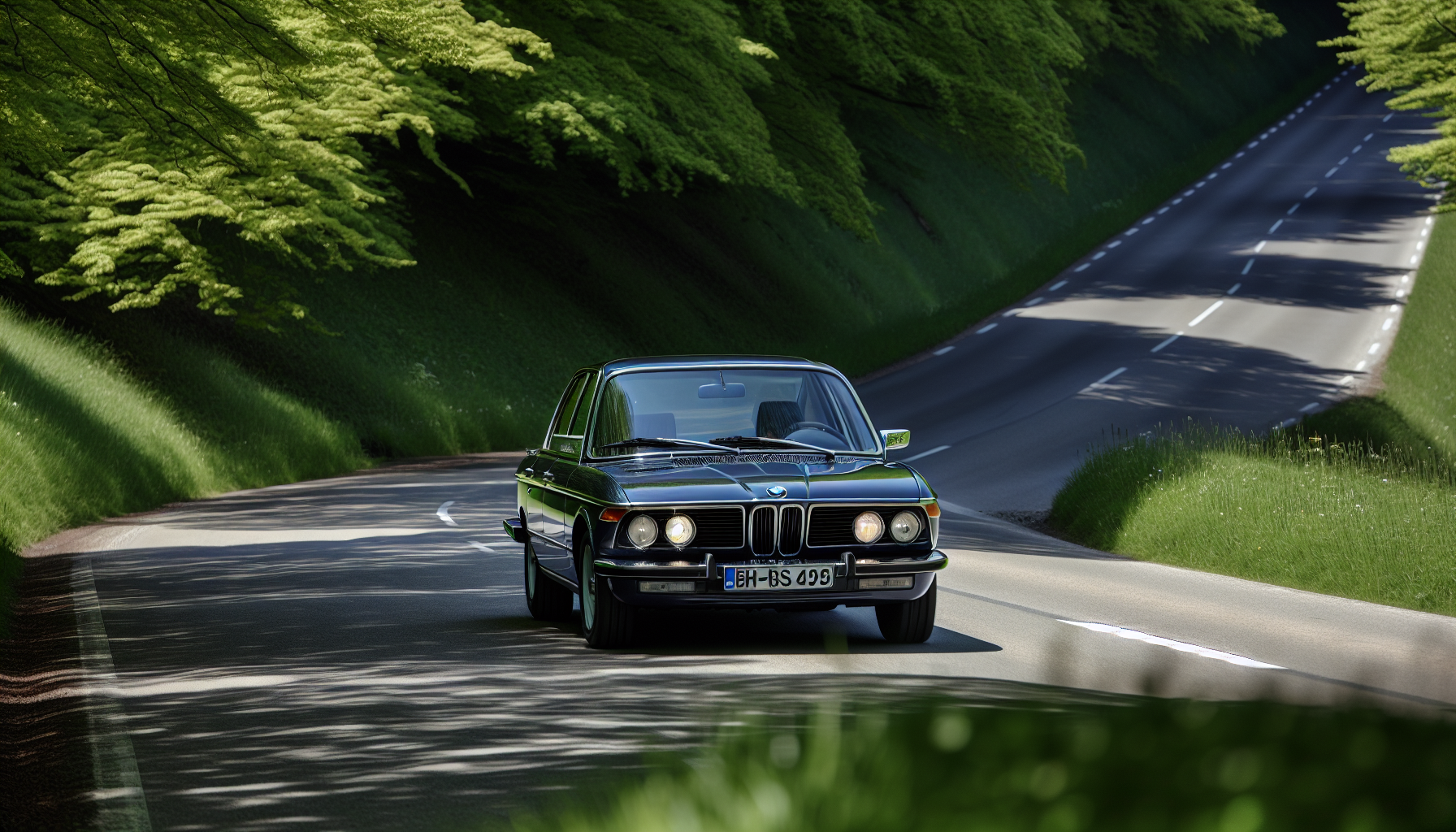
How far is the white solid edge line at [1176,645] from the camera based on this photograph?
920 cm

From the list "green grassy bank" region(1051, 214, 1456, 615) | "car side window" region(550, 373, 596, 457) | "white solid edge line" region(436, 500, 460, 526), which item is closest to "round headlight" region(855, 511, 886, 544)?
"car side window" region(550, 373, 596, 457)

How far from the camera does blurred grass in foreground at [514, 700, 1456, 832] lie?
6.23ft

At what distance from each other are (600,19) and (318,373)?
9.26 meters

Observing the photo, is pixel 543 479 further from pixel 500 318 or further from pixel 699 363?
pixel 500 318

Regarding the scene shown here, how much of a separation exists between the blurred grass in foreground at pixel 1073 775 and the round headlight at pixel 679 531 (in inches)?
264

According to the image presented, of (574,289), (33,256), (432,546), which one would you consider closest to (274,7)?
(432,546)

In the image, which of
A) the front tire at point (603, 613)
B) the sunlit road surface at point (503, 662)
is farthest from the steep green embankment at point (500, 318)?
the front tire at point (603, 613)

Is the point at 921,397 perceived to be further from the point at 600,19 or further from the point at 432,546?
the point at 432,546

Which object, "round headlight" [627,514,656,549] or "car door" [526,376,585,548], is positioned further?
"car door" [526,376,585,548]

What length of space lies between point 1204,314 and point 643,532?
35162mm

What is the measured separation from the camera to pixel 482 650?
9.82 meters

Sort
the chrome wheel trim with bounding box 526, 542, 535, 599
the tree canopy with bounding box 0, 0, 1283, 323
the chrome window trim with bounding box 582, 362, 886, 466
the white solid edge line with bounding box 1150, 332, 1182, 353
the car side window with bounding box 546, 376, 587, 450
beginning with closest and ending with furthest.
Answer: the chrome window trim with bounding box 582, 362, 886, 466, the chrome wheel trim with bounding box 526, 542, 535, 599, the car side window with bounding box 546, 376, 587, 450, the tree canopy with bounding box 0, 0, 1283, 323, the white solid edge line with bounding box 1150, 332, 1182, 353

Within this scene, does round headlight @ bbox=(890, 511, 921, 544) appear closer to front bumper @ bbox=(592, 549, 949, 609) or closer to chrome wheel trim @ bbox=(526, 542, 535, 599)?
front bumper @ bbox=(592, 549, 949, 609)

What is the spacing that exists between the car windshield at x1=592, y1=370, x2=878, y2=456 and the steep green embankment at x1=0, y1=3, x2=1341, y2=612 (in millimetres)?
7468
